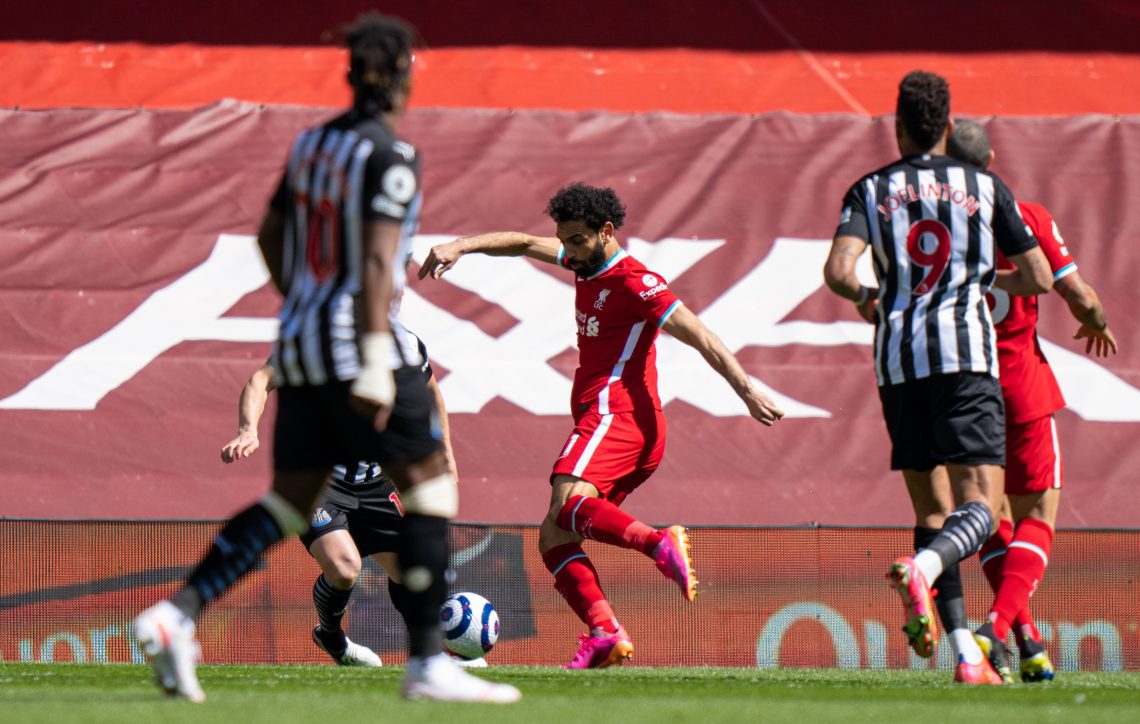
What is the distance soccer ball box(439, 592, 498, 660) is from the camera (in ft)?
22.2

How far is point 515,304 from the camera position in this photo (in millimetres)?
10320

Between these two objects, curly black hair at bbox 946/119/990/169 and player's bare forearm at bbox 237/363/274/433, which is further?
player's bare forearm at bbox 237/363/274/433

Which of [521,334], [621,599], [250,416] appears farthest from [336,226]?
[521,334]

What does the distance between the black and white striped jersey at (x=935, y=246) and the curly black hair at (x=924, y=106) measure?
0.27 ft

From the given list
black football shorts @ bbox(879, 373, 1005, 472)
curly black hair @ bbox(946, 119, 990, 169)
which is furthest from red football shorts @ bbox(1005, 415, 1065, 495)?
curly black hair @ bbox(946, 119, 990, 169)

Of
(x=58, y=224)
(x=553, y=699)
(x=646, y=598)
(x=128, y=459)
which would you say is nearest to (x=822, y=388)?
(x=646, y=598)

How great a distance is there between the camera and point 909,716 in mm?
3998

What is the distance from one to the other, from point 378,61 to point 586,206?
7.91 feet

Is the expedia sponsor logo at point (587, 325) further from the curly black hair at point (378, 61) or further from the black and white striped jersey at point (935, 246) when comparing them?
the curly black hair at point (378, 61)

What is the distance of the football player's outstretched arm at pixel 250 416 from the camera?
6.32 meters

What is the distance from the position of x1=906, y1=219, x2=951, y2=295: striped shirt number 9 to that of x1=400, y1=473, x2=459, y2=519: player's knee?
198cm

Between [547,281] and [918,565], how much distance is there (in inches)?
231

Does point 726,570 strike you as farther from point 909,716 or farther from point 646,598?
point 909,716

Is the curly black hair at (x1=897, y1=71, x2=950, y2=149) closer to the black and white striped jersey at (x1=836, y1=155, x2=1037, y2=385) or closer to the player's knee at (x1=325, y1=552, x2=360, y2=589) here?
the black and white striped jersey at (x1=836, y1=155, x2=1037, y2=385)
